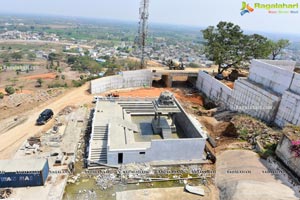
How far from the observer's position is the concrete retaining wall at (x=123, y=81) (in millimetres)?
33062

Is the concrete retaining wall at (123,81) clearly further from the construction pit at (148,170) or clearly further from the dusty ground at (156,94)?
the construction pit at (148,170)

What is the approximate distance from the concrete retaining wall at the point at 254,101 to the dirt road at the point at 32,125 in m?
19.6

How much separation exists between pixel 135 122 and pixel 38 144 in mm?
10188

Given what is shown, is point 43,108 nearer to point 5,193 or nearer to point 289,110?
point 5,193

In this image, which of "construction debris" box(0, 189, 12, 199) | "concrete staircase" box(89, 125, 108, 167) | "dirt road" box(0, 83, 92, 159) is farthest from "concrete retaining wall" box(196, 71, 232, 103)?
"construction debris" box(0, 189, 12, 199)

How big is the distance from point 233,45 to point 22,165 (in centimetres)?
3344

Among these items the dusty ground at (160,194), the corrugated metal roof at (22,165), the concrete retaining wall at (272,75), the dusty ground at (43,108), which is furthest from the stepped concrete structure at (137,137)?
the concrete retaining wall at (272,75)

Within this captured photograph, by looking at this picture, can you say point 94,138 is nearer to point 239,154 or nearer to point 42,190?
point 42,190

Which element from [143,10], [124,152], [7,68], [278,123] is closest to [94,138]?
[124,152]

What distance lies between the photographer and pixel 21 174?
49.4 ft

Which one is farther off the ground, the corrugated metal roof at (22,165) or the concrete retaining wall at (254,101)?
the concrete retaining wall at (254,101)

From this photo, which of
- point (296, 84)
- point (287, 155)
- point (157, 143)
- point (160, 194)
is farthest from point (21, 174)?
point (296, 84)

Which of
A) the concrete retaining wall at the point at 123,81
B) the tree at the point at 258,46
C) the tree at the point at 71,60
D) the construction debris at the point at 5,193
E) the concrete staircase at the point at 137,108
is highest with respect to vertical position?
the tree at the point at 258,46

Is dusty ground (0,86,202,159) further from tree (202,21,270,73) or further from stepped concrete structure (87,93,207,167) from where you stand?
tree (202,21,270,73)
